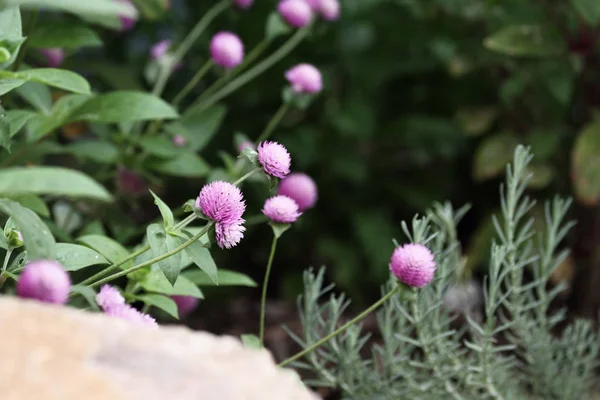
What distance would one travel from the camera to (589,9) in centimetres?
151

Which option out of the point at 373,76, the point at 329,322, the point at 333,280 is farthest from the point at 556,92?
the point at 329,322

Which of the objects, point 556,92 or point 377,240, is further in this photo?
point 377,240

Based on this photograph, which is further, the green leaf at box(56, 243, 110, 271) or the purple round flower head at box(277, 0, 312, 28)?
the purple round flower head at box(277, 0, 312, 28)

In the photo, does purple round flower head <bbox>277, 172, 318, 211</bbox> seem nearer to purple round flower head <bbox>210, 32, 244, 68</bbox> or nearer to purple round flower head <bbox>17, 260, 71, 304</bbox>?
purple round flower head <bbox>210, 32, 244, 68</bbox>

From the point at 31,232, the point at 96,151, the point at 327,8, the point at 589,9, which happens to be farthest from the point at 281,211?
the point at 589,9

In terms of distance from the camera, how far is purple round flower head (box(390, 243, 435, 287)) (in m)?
0.79

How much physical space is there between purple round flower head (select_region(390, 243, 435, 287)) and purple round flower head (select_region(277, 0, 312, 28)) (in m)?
0.61

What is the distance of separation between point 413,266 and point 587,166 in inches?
37.6

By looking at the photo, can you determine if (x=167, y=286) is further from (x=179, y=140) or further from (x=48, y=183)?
(x=179, y=140)

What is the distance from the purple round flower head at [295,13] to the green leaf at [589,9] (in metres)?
0.59

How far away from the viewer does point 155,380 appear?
494 millimetres

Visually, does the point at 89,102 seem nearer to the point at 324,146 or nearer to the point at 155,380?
the point at 155,380

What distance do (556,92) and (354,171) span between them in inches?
20.7

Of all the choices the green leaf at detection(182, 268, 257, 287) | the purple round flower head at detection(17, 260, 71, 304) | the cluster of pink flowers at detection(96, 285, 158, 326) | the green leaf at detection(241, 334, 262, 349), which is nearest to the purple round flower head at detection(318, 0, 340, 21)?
the green leaf at detection(182, 268, 257, 287)
